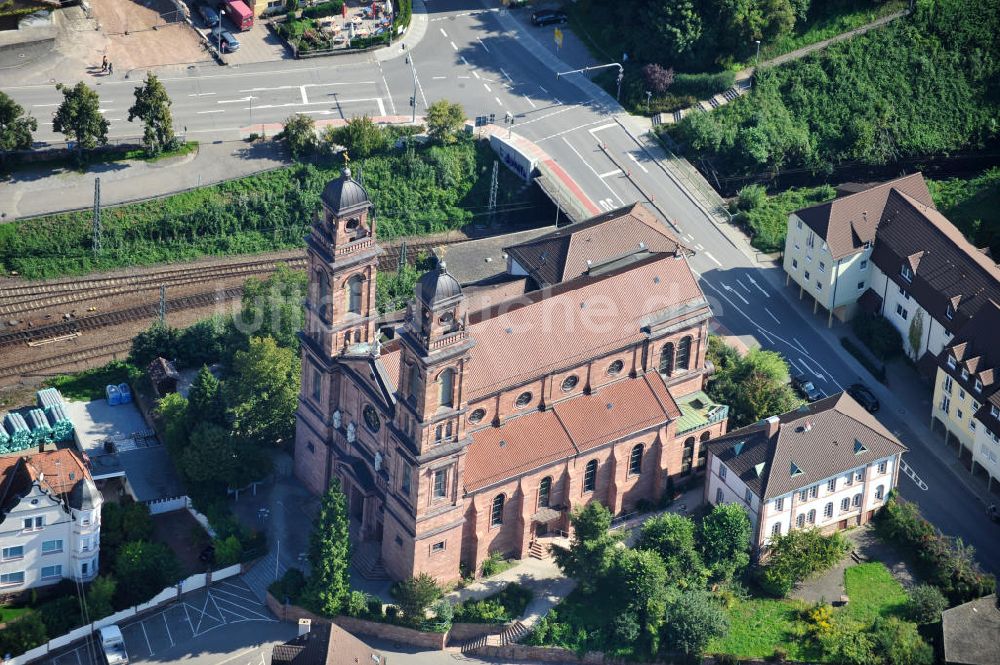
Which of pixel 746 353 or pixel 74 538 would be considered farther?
pixel 746 353

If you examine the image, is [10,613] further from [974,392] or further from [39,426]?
[974,392]

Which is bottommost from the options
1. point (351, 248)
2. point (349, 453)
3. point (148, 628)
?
point (148, 628)

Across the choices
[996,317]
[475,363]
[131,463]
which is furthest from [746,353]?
[131,463]

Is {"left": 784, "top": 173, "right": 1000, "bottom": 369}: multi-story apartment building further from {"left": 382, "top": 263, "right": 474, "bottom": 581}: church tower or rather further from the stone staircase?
the stone staircase

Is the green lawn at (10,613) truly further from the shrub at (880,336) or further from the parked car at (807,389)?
the shrub at (880,336)

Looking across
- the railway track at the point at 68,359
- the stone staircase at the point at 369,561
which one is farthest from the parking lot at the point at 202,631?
the railway track at the point at 68,359

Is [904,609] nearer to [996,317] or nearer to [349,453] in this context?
[996,317]

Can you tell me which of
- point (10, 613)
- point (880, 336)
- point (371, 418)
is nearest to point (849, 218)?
point (880, 336)
